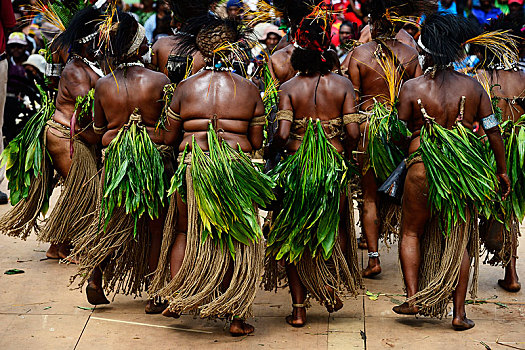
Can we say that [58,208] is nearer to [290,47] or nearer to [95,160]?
[95,160]

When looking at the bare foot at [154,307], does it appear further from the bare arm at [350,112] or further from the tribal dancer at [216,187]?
the bare arm at [350,112]

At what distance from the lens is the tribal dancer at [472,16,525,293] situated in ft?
17.4

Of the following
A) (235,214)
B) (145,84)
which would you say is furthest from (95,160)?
(235,214)

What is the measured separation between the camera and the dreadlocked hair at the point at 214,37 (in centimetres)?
469

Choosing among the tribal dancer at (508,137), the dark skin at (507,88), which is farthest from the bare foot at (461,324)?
the dark skin at (507,88)

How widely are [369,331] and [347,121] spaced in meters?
1.30

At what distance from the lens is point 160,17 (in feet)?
28.9

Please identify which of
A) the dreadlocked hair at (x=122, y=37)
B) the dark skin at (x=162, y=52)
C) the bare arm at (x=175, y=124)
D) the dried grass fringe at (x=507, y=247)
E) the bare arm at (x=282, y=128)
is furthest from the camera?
the dark skin at (x=162, y=52)

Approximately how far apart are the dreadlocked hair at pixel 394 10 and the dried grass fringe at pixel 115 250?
8.21ft

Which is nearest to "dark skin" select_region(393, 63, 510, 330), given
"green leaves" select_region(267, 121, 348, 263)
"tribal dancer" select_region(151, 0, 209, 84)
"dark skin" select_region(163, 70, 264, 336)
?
"green leaves" select_region(267, 121, 348, 263)

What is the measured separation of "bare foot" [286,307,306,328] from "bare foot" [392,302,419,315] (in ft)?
1.86

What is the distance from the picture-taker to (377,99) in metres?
6.05

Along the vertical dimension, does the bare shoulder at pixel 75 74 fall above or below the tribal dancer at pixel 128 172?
above

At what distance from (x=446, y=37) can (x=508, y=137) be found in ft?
3.39
